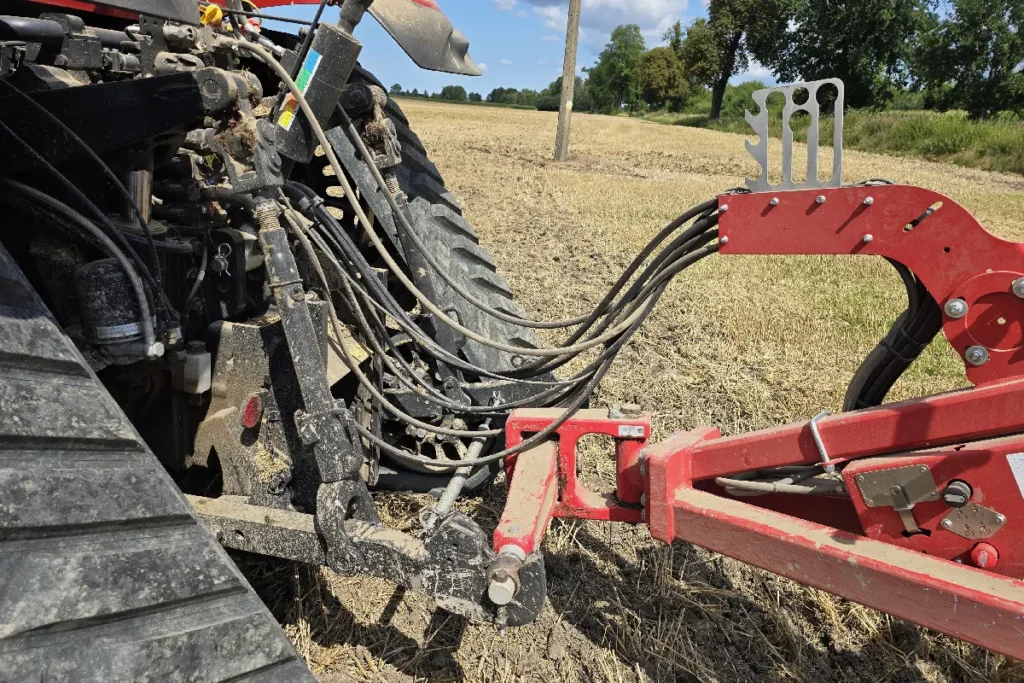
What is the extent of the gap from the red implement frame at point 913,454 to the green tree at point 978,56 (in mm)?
28666

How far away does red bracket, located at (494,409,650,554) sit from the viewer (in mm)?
2141

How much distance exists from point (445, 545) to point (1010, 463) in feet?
3.85

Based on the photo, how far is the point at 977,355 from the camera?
1.68 meters

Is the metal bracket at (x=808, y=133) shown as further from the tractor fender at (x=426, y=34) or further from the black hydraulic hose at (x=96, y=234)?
the black hydraulic hose at (x=96, y=234)

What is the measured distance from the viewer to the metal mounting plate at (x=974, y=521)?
165 cm

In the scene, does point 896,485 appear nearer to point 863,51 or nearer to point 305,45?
point 305,45

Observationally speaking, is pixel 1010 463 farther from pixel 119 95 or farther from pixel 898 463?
pixel 119 95

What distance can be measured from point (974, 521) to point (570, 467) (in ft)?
3.28

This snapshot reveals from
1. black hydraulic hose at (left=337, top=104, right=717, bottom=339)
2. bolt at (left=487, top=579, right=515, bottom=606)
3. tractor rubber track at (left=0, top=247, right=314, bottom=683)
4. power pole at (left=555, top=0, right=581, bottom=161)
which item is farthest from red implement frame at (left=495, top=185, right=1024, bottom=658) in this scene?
power pole at (left=555, top=0, right=581, bottom=161)

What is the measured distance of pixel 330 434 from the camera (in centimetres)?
192

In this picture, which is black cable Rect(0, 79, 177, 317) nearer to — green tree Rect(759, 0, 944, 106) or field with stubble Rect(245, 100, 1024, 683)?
field with stubble Rect(245, 100, 1024, 683)

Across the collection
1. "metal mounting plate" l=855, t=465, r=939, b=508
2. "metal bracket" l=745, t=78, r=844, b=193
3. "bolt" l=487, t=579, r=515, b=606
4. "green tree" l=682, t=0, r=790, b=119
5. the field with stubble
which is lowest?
the field with stubble

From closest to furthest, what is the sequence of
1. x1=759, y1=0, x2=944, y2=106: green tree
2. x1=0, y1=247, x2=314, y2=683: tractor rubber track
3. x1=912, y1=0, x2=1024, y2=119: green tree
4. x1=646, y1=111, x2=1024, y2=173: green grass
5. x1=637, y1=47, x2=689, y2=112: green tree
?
1. x1=0, y1=247, x2=314, y2=683: tractor rubber track
2. x1=646, y1=111, x2=1024, y2=173: green grass
3. x1=912, y1=0, x2=1024, y2=119: green tree
4. x1=759, y1=0, x2=944, y2=106: green tree
5. x1=637, y1=47, x2=689, y2=112: green tree

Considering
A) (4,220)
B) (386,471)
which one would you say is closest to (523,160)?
(386,471)
